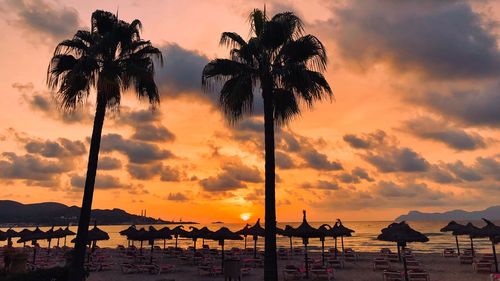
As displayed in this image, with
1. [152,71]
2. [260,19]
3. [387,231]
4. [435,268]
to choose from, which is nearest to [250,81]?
[260,19]

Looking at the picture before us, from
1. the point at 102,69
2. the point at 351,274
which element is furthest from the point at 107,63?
the point at 351,274

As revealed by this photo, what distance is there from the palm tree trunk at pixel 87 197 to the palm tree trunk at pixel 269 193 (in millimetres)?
6528

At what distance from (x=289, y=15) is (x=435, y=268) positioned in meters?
20.6

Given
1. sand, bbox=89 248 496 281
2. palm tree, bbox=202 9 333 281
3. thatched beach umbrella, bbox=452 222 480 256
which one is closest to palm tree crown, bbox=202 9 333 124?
palm tree, bbox=202 9 333 281

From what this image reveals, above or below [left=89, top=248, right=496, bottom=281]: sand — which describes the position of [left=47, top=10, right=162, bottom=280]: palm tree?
above

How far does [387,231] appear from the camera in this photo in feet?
53.4

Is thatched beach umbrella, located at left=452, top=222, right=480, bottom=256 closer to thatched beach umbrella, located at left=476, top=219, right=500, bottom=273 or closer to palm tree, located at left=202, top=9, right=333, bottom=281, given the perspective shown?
thatched beach umbrella, located at left=476, top=219, right=500, bottom=273

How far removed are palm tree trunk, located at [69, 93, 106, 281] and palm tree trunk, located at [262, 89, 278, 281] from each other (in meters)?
6.53

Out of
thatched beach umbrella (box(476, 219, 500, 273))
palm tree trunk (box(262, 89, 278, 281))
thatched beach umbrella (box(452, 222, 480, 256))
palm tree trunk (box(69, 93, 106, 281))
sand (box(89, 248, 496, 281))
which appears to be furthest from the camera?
thatched beach umbrella (box(452, 222, 480, 256))

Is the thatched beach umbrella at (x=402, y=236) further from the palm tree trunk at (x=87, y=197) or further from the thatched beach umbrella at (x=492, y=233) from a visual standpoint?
the palm tree trunk at (x=87, y=197)

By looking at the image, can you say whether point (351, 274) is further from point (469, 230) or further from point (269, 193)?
point (269, 193)

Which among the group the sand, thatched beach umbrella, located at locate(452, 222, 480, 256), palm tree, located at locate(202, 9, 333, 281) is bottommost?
the sand

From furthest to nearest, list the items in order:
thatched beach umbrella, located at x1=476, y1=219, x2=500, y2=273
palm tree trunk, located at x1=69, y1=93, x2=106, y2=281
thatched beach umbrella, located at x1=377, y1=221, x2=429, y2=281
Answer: thatched beach umbrella, located at x1=476, y1=219, x2=500, y2=273, thatched beach umbrella, located at x1=377, y1=221, x2=429, y2=281, palm tree trunk, located at x1=69, y1=93, x2=106, y2=281

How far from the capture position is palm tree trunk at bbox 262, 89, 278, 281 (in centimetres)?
1314
